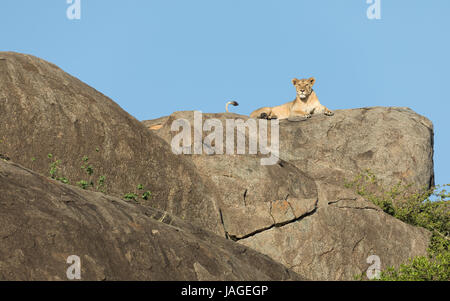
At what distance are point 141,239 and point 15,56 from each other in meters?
8.27

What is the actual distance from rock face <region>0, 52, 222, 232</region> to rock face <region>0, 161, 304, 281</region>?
433 centimetres

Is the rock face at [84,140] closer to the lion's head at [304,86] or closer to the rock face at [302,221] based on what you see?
the rock face at [302,221]

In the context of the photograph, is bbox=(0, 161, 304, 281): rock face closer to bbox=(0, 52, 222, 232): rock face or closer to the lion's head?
bbox=(0, 52, 222, 232): rock face

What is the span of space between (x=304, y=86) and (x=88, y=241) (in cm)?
1972

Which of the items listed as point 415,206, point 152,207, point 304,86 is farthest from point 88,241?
point 304,86

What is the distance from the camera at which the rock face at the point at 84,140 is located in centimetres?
1430

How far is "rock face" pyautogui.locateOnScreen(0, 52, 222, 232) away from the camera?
46.9 ft

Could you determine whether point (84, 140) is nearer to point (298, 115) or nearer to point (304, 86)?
point (298, 115)

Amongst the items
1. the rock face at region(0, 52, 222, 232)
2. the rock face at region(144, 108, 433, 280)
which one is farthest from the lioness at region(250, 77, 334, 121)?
the rock face at region(0, 52, 222, 232)

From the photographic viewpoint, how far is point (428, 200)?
20781mm

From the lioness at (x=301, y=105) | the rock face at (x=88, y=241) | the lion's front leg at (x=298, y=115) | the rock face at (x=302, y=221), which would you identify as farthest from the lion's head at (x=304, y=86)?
the rock face at (x=88, y=241)

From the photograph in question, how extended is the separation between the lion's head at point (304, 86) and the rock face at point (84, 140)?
37.4ft
